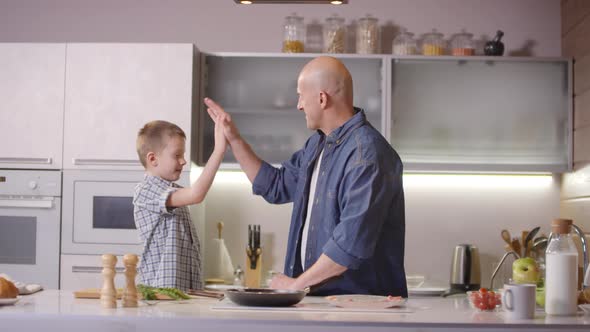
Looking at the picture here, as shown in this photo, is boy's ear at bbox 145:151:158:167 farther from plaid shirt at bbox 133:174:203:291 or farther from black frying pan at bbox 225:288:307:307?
black frying pan at bbox 225:288:307:307

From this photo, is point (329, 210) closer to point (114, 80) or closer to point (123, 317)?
point (123, 317)

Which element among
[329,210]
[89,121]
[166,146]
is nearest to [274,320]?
[329,210]

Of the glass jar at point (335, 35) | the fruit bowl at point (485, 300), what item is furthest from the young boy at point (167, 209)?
the glass jar at point (335, 35)

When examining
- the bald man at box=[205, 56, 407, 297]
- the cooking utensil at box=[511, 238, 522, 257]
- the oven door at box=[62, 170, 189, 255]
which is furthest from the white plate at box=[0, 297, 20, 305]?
the cooking utensil at box=[511, 238, 522, 257]

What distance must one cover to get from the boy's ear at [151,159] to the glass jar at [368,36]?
5.66 ft

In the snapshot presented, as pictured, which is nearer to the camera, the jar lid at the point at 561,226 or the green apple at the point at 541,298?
the jar lid at the point at 561,226

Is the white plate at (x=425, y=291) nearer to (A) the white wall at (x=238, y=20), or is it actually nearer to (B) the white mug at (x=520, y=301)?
(A) the white wall at (x=238, y=20)

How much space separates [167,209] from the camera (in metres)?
3.03

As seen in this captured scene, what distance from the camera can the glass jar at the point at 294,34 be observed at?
4586 millimetres

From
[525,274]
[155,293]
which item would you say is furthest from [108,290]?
[525,274]

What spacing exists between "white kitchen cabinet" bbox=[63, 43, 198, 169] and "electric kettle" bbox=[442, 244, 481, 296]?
153 centimetres

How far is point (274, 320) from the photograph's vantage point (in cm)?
204

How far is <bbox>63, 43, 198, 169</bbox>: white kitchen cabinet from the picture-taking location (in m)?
4.32

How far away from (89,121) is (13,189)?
49 centimetres
